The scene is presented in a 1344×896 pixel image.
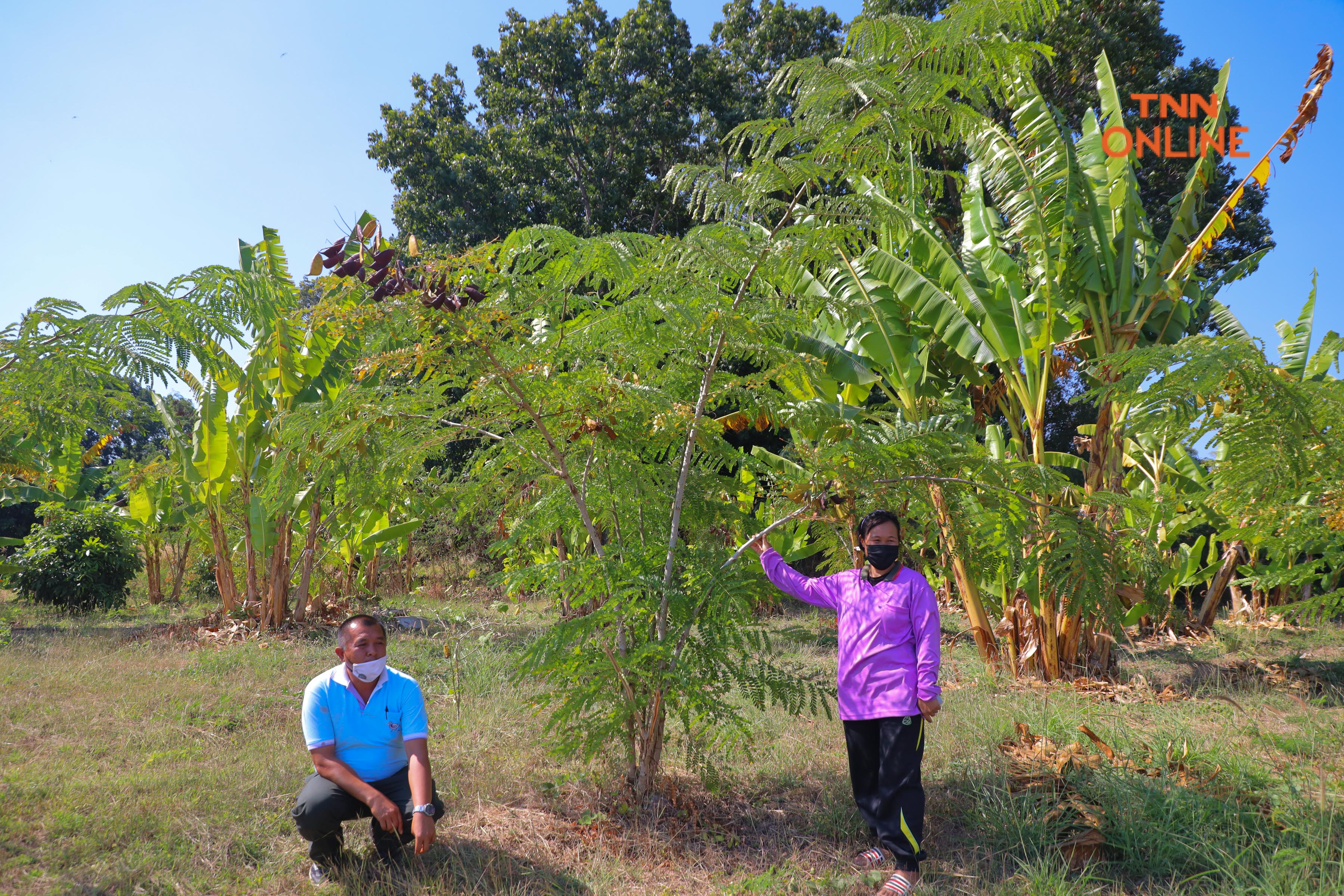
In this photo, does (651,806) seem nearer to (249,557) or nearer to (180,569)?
(249,557)

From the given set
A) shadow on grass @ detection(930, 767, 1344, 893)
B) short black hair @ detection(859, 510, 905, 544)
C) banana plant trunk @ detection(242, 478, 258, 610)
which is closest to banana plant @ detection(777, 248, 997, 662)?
shadow on grass @ detection(930, 767, 1344, 893)

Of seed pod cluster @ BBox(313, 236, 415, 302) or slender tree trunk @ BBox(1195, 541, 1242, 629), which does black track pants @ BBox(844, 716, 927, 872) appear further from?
slender tree trunk @ BBox(1195, 541, 1242, 629)

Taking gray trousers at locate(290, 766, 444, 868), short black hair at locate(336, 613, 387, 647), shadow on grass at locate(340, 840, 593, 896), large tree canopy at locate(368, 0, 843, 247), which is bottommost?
shadow on grass at locate(340, 840, 593, 896)

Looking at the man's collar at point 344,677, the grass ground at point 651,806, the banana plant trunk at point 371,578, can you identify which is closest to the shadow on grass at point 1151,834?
the grass ground at point 651,806

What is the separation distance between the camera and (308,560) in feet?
29.7

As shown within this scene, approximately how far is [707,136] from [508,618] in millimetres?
10169

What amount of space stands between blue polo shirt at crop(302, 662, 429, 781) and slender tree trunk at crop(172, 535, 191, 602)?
11.4m

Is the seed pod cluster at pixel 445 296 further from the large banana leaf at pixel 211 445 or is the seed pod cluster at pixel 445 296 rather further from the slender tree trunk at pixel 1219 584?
the slender tree trunk at pixel 1219 584

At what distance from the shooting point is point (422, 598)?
41.5 feet

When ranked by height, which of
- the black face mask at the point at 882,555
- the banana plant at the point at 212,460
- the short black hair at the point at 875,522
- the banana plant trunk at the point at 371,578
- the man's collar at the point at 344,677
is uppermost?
the banana plant at the point at 212,460

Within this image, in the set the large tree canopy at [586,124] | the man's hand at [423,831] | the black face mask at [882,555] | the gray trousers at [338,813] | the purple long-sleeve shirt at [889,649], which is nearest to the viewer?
the man's hand at [423,831]

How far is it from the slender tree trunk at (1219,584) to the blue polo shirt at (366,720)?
30.1 feet

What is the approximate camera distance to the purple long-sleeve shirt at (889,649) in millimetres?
3176

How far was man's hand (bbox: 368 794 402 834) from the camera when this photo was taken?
9.58 feet
